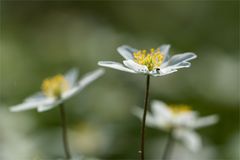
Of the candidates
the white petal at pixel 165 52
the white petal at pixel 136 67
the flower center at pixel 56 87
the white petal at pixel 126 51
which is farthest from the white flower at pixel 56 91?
the white petal at pixel 136 67

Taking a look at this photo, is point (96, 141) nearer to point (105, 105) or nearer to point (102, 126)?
point (102, 126)

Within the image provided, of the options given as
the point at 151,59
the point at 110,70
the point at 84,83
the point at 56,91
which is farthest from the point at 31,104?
the point at 110,70

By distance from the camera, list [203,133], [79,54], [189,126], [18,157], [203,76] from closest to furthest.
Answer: [189,126] → [18,157] → [203,133] → [203,76] → [79,54]

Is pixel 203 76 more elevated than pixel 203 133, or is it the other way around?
pixel 203 76

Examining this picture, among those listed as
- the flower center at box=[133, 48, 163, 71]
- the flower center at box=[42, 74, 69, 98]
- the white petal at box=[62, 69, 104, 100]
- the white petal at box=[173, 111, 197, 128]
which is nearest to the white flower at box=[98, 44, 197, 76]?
the flower center at box=[133, 48, 163, 71]

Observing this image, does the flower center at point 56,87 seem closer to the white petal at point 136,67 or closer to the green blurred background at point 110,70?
the green blurred background at point 110,70

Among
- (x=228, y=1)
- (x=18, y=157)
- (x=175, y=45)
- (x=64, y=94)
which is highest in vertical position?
(x=228, y=1)

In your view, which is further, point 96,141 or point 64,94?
point 96,141

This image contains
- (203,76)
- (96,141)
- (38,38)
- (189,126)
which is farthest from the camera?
(38,38)

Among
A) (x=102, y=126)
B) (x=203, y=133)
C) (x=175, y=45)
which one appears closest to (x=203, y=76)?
(x=175, y=45)
